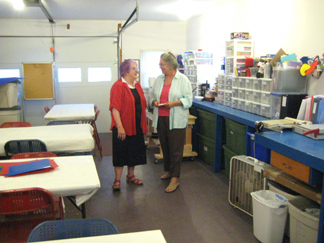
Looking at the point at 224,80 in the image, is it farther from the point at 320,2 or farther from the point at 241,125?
the point at 320,2

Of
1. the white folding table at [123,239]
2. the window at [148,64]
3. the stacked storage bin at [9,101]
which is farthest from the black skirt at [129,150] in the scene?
the window at [148,64]

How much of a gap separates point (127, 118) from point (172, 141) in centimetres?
61

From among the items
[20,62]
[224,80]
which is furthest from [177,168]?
[20,62]

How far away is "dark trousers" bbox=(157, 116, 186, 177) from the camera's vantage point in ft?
12.3

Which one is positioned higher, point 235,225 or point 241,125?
point 241,125

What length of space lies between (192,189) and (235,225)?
38.1 inches

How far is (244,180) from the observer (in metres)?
3.24

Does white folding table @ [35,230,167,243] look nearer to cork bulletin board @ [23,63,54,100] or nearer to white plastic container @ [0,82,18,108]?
white plastic container @ [0,82,18,108]

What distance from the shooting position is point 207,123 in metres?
4.85

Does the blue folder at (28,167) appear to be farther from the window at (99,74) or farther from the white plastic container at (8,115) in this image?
the window at (99,74)

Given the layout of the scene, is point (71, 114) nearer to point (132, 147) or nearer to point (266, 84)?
point (132, 147)

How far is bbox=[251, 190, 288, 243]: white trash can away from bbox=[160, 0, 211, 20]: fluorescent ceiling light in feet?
11.7

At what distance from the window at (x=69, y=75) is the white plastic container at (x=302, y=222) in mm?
5705

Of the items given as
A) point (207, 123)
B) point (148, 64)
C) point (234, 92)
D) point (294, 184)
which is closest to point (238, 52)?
point (234, 92)
